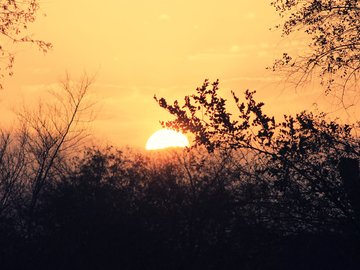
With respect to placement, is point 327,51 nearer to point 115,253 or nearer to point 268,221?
point 268,221

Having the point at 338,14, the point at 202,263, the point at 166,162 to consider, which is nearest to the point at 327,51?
the point at 338,14

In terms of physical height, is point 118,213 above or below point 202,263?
above

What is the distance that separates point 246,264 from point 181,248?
1.91 metres

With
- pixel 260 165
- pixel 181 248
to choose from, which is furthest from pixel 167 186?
pixel 260 165

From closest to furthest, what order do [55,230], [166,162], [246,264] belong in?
[246,264], [55,230], [166,162]

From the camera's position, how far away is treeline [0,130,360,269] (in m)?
8.34

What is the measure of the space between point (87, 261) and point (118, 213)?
56.9 inches

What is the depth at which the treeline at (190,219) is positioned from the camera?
8.34 m

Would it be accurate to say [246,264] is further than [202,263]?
No

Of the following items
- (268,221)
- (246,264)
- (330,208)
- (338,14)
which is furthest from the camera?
(338,14)

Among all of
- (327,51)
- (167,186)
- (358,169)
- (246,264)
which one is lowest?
(246,264)

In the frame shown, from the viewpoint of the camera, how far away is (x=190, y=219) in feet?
36.9

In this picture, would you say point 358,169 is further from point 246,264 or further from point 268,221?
point 246,264

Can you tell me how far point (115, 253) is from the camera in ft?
41.4
